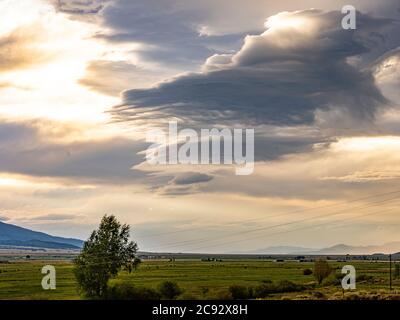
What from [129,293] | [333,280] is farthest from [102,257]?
[333,280]

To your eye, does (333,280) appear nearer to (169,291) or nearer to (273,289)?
(273,289)

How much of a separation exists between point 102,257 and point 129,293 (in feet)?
97.4

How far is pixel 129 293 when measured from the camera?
122500mm

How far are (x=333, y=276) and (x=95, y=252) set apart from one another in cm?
5738

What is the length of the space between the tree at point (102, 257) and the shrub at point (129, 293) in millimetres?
6111

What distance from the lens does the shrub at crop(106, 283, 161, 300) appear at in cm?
11656

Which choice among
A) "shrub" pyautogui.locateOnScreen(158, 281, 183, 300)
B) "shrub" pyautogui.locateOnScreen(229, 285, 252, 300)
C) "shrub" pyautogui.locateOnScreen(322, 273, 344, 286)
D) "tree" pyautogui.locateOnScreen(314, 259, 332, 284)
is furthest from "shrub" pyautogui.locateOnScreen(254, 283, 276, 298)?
"tree" pyautogui.locateOnScreen(314, 259, 332, 284)

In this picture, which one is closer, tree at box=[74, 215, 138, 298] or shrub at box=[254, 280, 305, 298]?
shrub at box=[254, 280, 305, 298]

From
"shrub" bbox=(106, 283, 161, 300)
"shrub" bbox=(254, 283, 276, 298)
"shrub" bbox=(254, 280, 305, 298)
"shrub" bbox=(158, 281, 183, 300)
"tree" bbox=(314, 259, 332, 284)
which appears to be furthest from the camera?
"tree" bbox=(314, 259, 332, 284)

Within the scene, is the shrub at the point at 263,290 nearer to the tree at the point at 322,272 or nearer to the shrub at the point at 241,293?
the shrub at the point at 241,293

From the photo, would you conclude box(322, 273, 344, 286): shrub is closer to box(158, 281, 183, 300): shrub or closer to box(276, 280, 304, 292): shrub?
box(276, 280, 304, 292): shrub

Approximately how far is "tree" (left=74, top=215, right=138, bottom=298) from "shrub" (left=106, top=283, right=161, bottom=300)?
20.0 ft
